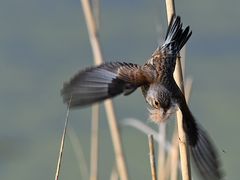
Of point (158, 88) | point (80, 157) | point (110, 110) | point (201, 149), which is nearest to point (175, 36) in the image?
point (158, 88)

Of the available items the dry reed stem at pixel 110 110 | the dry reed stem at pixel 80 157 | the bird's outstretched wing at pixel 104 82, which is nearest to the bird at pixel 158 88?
the bird's outstretched wing at pixel 104 82

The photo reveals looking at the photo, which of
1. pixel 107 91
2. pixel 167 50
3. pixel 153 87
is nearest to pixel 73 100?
pixel 107 91

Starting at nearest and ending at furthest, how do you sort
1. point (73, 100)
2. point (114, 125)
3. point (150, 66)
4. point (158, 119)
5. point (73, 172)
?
point (73, 100), point (158, 119), point (150, 66), point (114, 125), point (73, 172)

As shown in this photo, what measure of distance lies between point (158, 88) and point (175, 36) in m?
0.17

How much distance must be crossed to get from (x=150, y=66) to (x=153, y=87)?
0.10m

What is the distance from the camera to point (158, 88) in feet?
5.45

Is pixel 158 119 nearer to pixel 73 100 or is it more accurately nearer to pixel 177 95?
pixel 177 95

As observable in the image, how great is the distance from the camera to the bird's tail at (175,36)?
1754 mm

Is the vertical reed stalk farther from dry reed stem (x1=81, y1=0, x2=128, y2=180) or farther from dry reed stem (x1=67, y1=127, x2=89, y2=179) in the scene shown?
dry reed stem (x1=67, y1=127, x2=89, y2=179)

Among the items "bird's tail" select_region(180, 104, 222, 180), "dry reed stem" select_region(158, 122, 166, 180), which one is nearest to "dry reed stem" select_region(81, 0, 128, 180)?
"dry reed stem" select_region(158, 122, 166, 180)

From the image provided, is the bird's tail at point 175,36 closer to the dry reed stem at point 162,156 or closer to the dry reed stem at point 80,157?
the dry reed stem at point 162,156

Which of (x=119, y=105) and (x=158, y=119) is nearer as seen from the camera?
(x=158, y=119)

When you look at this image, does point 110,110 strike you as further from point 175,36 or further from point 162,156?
point 175,36

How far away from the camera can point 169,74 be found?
1.69 metres
